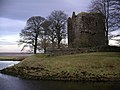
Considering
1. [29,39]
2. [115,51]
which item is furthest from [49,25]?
[115,51]

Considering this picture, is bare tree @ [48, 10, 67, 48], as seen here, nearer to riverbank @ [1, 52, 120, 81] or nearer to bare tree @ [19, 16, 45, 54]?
bare tree @ [19, 16, 45, 54]

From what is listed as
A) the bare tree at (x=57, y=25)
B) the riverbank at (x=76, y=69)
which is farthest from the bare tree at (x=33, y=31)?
the riverbank at (x=76, y=69)

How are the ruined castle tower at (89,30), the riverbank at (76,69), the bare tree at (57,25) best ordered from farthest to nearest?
1. the bare tree at (57,25)
2. the ruined castle tower at (89,30)
3. the riverbank at (76,69)

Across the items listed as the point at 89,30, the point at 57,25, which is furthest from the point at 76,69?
the point at 57,25

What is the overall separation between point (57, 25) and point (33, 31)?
955cm

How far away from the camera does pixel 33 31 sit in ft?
219

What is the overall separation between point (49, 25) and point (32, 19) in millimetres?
7720

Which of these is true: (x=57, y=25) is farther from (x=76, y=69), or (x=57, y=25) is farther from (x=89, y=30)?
(x=76, y=69)

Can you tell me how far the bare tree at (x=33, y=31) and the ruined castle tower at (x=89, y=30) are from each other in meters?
14.9

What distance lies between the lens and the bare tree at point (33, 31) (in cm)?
6560

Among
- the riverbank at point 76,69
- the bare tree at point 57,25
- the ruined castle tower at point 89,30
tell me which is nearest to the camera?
the riverbank at point 76,69

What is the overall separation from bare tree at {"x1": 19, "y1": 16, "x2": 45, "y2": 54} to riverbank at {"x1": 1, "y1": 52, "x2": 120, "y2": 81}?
91.1 ft

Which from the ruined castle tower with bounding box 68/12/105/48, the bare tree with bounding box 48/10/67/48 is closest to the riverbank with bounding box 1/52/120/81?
the ruined castle tower with bounding box 68/12/105/48

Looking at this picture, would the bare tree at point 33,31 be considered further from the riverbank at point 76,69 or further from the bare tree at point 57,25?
the riverbank at point 76,69
